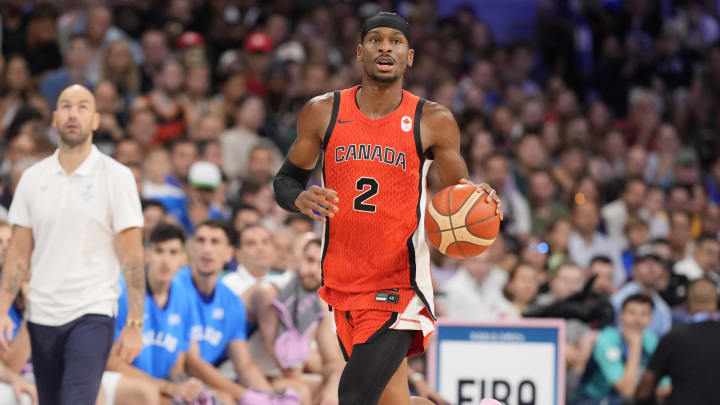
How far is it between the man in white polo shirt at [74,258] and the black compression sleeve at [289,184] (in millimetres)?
917

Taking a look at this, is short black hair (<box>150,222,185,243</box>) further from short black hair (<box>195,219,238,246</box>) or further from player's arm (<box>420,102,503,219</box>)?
player's arm (<box>420,102,503,219</box>)

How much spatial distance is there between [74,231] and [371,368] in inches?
70.5

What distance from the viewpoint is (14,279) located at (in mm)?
5406

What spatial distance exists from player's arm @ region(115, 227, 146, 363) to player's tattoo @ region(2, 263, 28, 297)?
511mm

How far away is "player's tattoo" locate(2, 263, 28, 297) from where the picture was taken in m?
5.39

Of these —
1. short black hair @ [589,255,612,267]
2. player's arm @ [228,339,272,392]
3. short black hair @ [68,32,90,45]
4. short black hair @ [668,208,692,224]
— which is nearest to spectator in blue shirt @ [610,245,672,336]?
short black hair @ [589,255,612,267]

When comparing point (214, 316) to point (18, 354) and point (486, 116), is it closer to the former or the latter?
point (18, 354)

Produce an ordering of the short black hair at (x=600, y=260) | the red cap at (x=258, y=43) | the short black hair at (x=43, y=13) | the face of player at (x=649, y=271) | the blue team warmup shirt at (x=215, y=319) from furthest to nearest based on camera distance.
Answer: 1. the red cap at (x=258, y=43)
2. the short black hair at (x=43, y=13)
3. the short black hair at (x=600, y=260)
4. the face of player at (x=649, y=271)
5. the blue team warmup shirt at (x=215, y=319)

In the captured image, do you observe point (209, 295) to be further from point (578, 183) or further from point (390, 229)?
point (578, 183)

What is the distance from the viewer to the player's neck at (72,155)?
5.52m

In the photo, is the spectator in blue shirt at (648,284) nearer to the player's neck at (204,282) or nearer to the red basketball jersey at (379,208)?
the player's neck at (204,282)

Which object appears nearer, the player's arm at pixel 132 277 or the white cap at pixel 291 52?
the player's arm at pixel 132 277

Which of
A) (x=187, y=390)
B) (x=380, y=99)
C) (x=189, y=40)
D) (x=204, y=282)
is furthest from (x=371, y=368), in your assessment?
(x=189, y=40)

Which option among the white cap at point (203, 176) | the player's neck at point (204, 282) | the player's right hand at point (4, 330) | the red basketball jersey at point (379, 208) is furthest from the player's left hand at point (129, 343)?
the white cap at point (203, 176)
